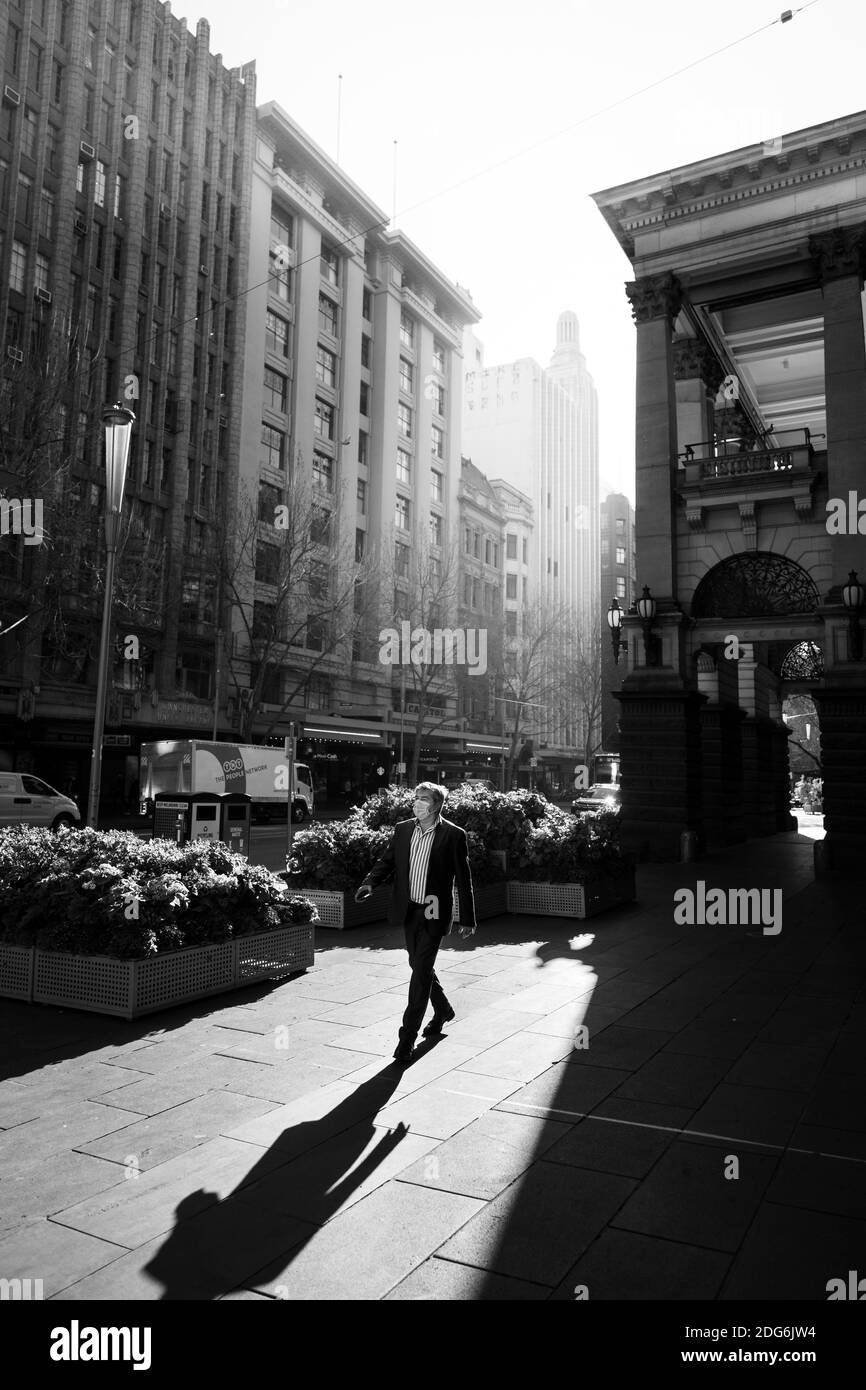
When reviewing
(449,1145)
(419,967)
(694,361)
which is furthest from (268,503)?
(449,1145)

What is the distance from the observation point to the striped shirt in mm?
6934

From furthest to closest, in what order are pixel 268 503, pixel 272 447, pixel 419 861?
1. pixel 272 447
2. pixel 268 503
3. pixel 419 861

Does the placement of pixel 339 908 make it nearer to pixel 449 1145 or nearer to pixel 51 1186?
pixel 449 1145

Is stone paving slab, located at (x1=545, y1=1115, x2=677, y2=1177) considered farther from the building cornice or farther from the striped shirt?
the building cornice

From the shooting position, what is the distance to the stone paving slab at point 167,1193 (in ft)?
13.0

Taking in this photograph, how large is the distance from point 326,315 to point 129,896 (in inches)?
2121

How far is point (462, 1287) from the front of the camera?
3.44m

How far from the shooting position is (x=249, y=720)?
37.9 meters

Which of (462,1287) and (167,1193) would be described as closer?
(462,1287)

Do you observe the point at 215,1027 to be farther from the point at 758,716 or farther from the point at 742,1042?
the point at 758,716

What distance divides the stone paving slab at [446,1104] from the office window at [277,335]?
49.5m


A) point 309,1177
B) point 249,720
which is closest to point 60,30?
point 249,720

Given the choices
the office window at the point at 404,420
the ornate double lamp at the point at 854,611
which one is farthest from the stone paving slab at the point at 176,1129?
the office window at the point at 404,420

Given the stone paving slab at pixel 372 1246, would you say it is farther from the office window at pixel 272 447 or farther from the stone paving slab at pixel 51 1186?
the office window at pixel 272 447
